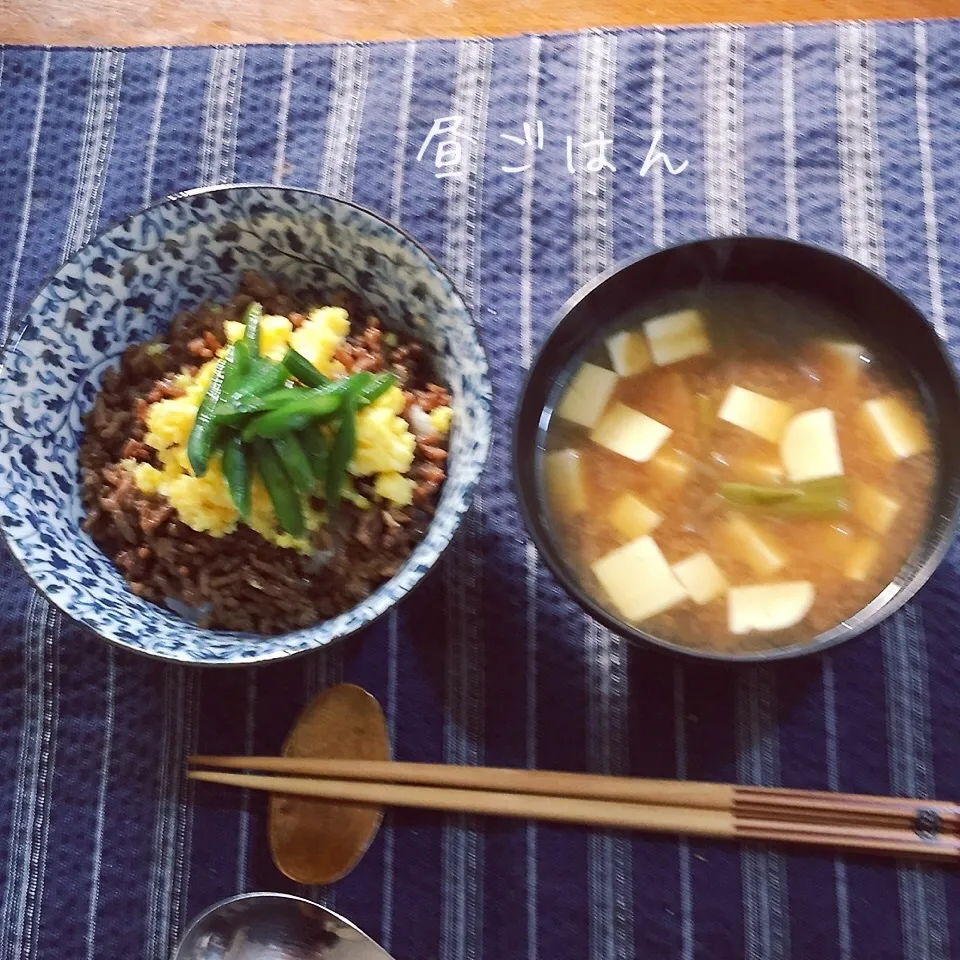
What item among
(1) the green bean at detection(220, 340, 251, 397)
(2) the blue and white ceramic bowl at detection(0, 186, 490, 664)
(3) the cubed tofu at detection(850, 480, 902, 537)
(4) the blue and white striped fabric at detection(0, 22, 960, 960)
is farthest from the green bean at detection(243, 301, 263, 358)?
(3) the cubed tofu at detection(850, 480, 902, 537)

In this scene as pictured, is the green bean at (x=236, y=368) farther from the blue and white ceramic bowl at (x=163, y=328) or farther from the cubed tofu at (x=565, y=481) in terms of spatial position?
the cubed tofu at (x=565, y=481)

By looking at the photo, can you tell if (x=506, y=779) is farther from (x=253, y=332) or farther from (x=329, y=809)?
(x=253, y=332)

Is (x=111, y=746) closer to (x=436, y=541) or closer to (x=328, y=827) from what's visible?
(x=328, y=827)

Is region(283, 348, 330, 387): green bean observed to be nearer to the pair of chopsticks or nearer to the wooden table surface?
the pair of chopsticks

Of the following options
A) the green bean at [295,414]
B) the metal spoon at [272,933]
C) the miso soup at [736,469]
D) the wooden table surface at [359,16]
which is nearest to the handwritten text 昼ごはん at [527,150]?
the wooden table surface at [359,16]

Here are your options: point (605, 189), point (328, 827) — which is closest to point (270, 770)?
point (328, 827)

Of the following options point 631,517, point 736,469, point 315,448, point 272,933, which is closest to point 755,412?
point 736,469
